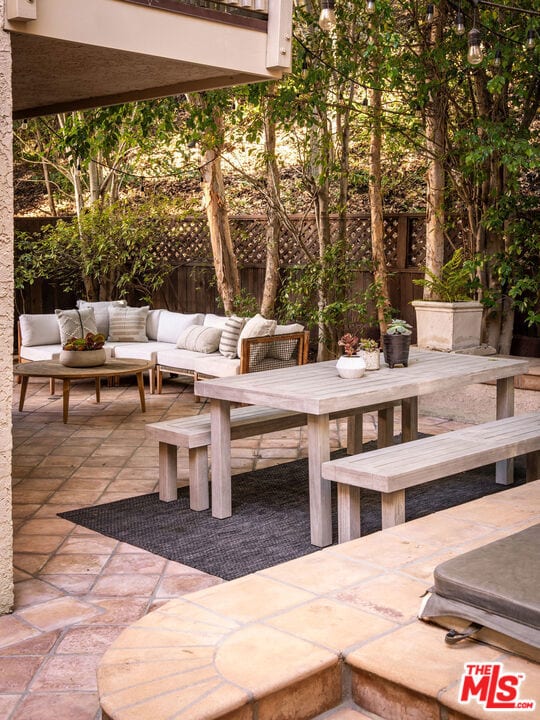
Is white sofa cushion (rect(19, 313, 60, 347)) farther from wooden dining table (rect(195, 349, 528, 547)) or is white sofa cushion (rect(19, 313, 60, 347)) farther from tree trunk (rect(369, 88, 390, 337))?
wooden dining table (rect(195, 349, 528, 547))

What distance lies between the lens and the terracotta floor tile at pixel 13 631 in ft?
10.9

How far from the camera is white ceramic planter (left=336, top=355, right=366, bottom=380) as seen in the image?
198 inches

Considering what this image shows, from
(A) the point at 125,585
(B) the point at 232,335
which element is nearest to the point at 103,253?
(B) the point at 232,335

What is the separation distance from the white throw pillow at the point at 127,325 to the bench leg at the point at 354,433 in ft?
12.5

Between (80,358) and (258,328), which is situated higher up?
(258,328)

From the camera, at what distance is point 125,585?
3.88m

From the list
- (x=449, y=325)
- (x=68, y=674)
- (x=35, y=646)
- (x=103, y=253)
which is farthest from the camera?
(x=103, y=253)

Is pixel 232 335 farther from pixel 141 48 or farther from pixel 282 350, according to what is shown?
pixel 141 48

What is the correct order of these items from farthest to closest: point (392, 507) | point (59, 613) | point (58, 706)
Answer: point (392, 507), point (59, 613), point (58, 706)

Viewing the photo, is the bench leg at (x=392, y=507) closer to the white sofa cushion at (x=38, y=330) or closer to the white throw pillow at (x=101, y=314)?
the white sofa cushion at (x=38, y=330)

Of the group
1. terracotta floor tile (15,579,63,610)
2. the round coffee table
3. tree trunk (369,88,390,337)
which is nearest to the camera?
terracotta floor tile (15,579,63,610)

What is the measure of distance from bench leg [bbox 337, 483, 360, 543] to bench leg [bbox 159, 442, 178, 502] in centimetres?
124

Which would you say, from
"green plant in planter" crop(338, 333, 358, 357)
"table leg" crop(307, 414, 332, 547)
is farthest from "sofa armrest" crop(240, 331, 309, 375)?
"table leg" crop(307, 414, 332, 547)

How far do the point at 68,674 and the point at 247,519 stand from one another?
1.88 metres
